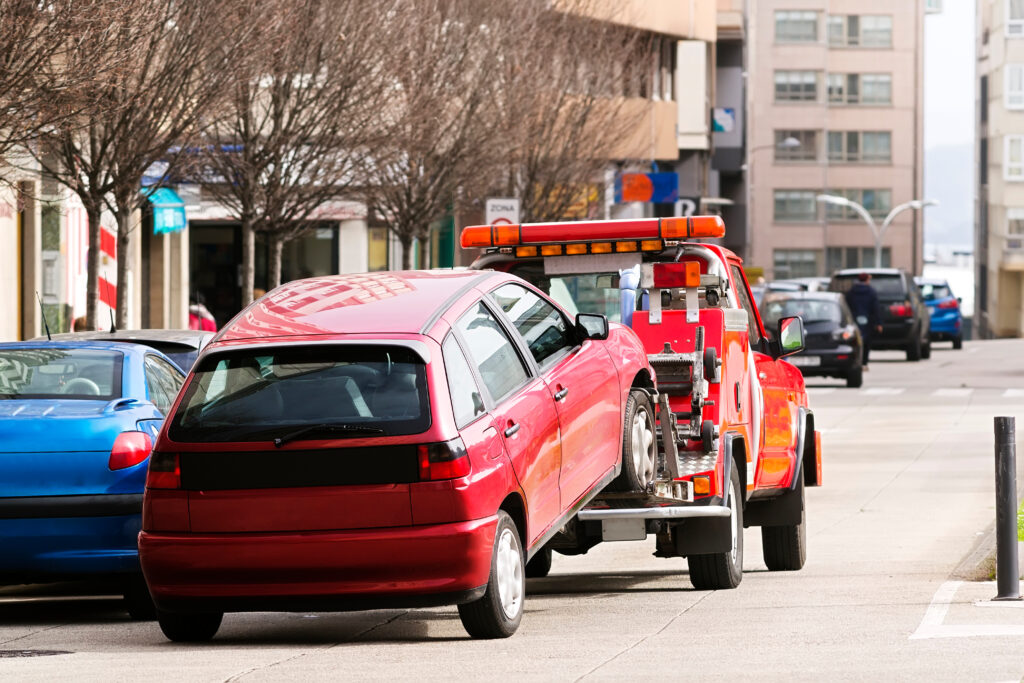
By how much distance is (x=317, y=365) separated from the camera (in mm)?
7930

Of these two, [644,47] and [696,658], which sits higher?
[644,47]

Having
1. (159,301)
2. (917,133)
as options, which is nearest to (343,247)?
(159,301)

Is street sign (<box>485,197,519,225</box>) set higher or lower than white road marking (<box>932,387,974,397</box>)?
higher

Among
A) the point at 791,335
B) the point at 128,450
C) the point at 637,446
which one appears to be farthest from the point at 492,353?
the point at 791,335

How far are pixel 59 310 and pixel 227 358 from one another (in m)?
20.9

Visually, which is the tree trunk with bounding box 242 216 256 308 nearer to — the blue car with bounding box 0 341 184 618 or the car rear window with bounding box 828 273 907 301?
the blue car with bounding box 0 341 184 618

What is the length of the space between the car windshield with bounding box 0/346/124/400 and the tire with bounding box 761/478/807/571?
13.3 feet

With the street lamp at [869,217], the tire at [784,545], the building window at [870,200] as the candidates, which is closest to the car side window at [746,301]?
the tire at [784,545]

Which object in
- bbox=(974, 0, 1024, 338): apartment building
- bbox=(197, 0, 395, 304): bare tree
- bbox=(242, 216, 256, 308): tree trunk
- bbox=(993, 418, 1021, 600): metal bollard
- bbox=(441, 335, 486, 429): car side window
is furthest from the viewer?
bbox=(974, 0, 1024, 338): apartment building

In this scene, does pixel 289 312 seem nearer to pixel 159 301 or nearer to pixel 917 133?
pixel 159 301

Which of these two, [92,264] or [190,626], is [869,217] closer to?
[92,264]

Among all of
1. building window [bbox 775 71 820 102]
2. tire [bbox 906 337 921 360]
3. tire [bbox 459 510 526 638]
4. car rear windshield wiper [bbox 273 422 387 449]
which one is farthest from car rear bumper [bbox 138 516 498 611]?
building window [bbox 775 71 820 102]

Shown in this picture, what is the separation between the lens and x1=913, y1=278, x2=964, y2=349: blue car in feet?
173

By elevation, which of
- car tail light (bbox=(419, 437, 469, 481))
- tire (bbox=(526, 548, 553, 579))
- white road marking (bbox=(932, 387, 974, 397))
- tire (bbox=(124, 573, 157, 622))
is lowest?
white road marking (bbox=(932, 387, 974, 397))
